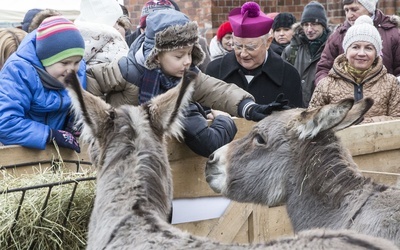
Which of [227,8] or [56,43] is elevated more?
[56,43]

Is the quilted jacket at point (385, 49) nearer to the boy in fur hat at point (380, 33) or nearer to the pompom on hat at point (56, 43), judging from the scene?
the boy in fur hat at point (380, 33)

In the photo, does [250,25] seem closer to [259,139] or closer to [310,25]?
[259,139]

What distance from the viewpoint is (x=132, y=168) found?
3645mm

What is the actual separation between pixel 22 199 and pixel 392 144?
9.74 ft

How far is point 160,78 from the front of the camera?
519 centimetres

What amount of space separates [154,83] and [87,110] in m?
1.52

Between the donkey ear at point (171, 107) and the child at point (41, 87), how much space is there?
127cm

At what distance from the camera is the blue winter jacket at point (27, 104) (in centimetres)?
488

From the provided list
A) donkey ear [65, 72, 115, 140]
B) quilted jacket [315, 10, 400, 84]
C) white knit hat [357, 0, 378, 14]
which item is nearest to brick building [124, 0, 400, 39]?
white knit hat [357, 0, 378, 14]

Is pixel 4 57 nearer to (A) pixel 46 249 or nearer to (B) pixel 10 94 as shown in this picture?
(B) pixel 10 94

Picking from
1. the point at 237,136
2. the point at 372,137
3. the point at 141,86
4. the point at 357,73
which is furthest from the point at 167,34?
the point at 357,73

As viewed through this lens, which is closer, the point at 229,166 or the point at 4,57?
the point at 229,166

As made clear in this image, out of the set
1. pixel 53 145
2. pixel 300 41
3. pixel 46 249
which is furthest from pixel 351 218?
pixel 300 41

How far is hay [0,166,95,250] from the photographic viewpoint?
4.27 meters
